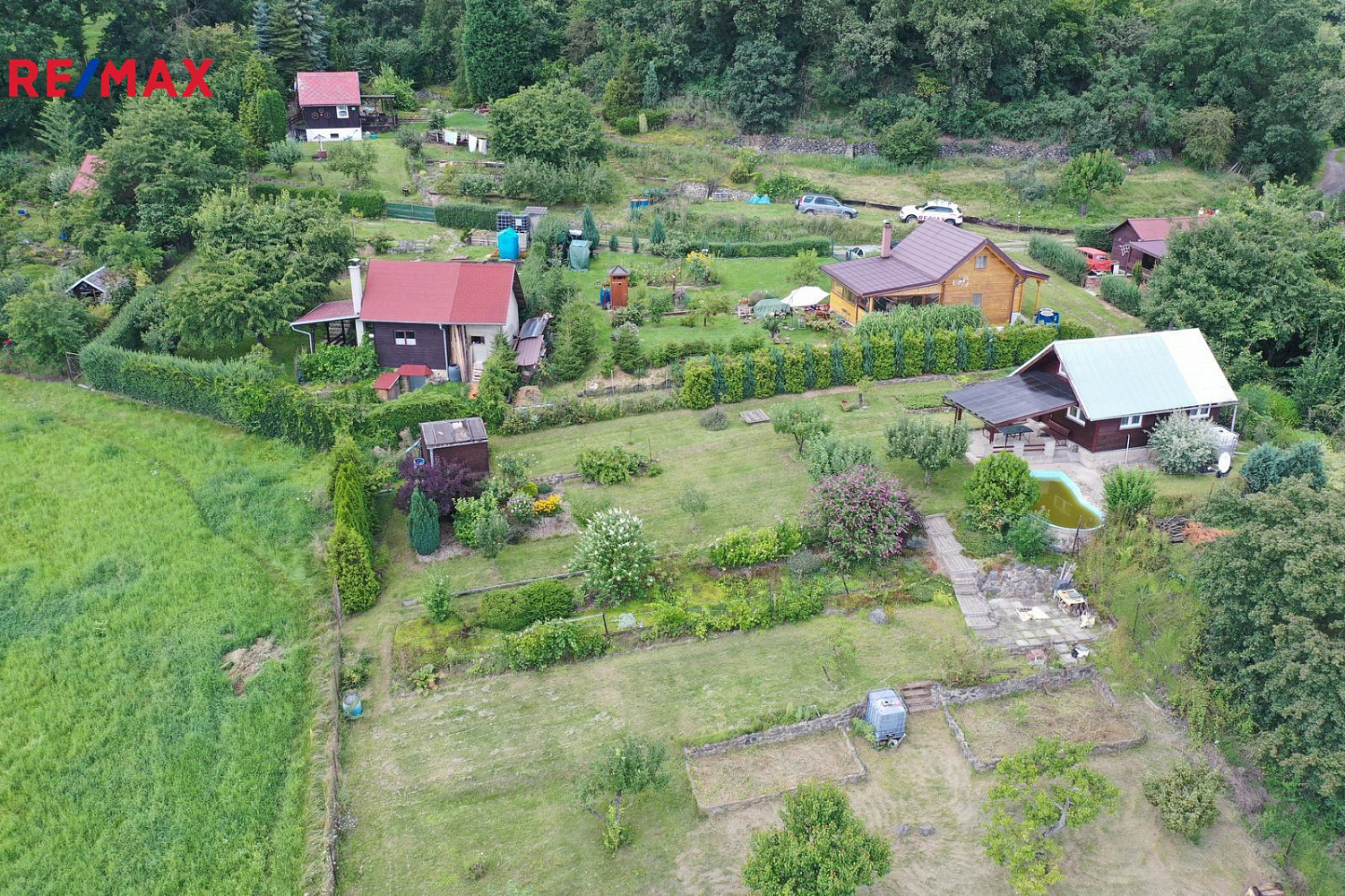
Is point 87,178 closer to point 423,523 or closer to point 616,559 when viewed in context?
point 423,523

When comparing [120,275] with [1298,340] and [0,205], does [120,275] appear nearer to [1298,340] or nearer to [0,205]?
[0,205]

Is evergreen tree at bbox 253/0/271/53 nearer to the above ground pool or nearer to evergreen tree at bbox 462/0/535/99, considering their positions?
evergreen tree at bbox 462/0/535/99

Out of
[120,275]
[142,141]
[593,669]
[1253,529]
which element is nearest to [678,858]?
[593,669]

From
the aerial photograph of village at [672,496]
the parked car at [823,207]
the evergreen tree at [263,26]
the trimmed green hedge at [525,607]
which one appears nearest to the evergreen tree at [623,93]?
the aerial photograph of village at [672,496]

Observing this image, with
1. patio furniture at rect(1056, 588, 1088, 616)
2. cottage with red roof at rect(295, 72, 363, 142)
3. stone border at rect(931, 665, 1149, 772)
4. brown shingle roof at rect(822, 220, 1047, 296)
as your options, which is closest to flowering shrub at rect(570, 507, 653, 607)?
stone border at rect(931, 665, 1149, 772)

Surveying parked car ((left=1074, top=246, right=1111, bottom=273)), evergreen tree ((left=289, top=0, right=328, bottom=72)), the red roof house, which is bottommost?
parked car ((left=1074, top=246, right=1111, bottom=273))

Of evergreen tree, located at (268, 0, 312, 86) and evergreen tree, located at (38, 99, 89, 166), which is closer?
evergreen tree, located at (38, 99, 89, 166)
